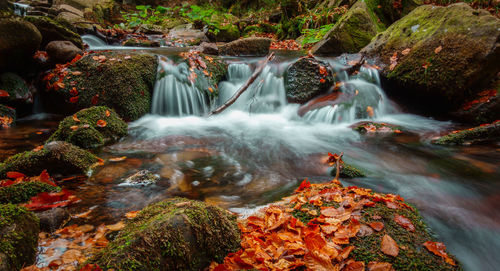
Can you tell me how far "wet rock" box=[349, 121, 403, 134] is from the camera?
6.20 meters

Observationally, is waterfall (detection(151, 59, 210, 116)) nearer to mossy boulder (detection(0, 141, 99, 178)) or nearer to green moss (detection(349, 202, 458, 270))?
mossy boulder (detection(0, 141, 99, 178))

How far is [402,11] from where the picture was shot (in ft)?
37.8

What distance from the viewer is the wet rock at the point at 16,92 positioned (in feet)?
19.5

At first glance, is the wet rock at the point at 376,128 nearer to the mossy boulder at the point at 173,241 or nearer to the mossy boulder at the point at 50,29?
the mossy boulder at the point at 173,241

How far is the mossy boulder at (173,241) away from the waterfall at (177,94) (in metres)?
5.54

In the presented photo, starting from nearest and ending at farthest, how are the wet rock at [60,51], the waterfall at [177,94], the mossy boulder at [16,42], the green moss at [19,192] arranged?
the green moss at [19,192] < the mossy boulder at [16,42] < the wet rock at [60,51] < the waterfall at [177,94]

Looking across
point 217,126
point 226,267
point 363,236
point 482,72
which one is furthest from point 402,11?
point 226,267

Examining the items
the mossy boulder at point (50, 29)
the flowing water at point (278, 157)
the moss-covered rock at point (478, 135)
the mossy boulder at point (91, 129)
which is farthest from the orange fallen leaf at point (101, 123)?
the moss-covered rock at point (478, 135)

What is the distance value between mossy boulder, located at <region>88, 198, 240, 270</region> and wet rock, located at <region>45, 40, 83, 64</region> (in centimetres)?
669

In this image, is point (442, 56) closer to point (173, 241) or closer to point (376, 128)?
point (376, 128)

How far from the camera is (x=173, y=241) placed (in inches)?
64.8

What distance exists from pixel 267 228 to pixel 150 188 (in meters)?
1.76

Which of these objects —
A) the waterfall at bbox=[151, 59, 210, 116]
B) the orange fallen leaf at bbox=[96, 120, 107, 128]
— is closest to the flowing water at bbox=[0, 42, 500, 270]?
the waterfall at bbox=[151, 59, 210, 116]

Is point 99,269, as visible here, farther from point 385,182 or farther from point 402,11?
point 402,11
